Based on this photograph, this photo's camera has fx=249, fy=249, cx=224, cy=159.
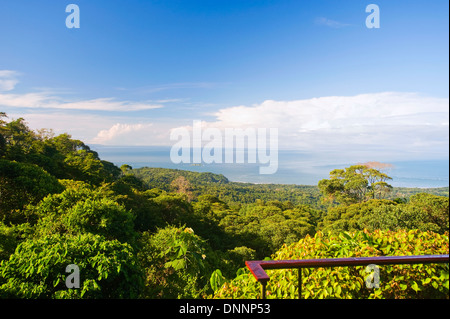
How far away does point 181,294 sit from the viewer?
5.28m

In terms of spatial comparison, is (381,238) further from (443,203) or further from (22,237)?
(443,203)

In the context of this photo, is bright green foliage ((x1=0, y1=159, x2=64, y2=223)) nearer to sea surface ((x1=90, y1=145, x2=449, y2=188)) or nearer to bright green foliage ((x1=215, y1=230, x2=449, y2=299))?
bright green foliage ((x1=215, y1=230, x2=449, y2=299))

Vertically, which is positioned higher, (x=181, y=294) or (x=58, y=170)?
(x=58, y=170)

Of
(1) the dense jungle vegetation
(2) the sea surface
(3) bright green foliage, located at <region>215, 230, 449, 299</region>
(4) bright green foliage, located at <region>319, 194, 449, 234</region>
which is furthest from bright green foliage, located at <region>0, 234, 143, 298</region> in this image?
(2) the sea surface

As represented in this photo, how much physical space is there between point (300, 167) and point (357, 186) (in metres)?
35.1

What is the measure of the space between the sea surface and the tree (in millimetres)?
2025

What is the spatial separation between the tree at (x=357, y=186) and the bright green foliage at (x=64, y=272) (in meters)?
29.0

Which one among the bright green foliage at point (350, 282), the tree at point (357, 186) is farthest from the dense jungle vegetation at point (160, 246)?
the tree at point (357, 186)

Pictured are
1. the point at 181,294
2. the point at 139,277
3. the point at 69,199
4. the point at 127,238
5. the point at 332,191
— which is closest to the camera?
the point at 139,277

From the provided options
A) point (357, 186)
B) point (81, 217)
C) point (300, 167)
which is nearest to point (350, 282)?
point (81, 217)

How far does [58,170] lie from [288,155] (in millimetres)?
54851

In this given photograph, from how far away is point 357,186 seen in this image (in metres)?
28.6
